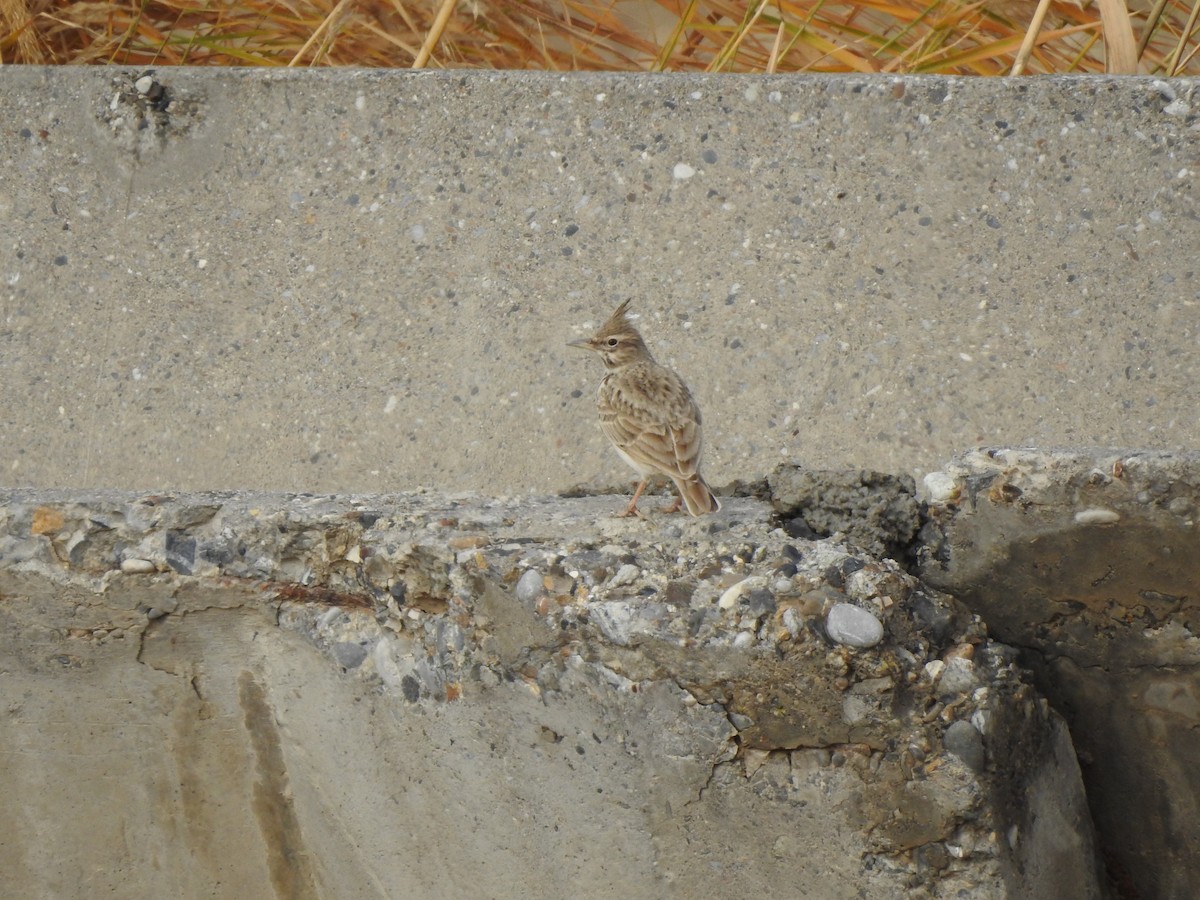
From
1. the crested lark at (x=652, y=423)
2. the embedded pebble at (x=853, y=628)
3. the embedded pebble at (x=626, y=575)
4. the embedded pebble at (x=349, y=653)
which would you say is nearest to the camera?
the embedded pebble at (x=853, y=628)

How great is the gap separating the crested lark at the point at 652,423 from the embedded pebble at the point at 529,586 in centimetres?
37

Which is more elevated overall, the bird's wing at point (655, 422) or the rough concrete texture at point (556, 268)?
the rough concrete texture at point (556, 268)

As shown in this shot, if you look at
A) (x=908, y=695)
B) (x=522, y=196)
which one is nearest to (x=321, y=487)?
(x=522, y=196)

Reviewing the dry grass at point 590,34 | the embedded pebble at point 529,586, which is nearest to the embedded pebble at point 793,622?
the embedded pebble at point 529,586

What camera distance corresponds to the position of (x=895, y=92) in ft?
16.3

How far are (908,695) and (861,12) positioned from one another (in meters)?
4.04

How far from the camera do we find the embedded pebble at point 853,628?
2625 millimetres

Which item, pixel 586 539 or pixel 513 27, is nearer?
pixel 586 539

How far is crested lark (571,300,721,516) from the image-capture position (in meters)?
3.22

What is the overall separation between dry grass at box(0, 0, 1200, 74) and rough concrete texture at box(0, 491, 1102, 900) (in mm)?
→ 2900

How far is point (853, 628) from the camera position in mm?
2629

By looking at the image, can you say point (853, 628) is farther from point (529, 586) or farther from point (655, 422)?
point (655, 422)

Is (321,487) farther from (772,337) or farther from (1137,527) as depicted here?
(1137,527)

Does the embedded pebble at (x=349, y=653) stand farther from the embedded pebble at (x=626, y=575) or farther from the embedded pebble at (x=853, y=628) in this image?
the embedded pebble at (x=853, y=628)
